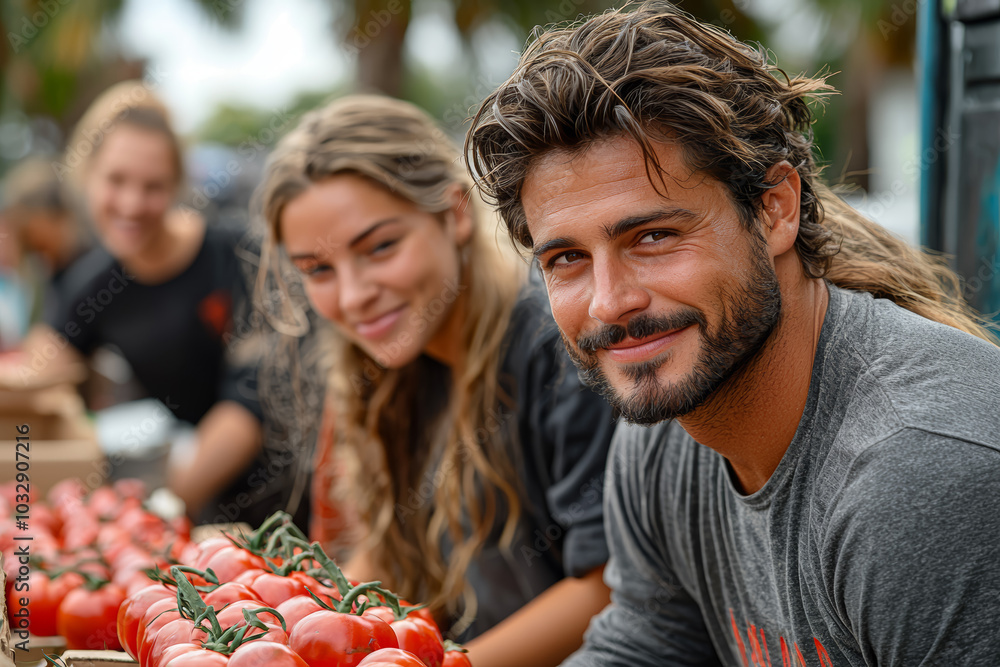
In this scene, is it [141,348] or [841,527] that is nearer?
[841,527]

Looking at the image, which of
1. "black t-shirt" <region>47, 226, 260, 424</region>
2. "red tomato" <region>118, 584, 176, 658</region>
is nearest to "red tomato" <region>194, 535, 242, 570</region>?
"red tomato" <region>118, 584, 176, 658</region>

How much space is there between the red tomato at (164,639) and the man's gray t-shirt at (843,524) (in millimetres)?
933

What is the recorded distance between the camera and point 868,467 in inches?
46.1

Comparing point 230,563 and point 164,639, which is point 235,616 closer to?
point 164,639

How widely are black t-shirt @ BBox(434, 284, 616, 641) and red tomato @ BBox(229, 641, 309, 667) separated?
1.01 metres

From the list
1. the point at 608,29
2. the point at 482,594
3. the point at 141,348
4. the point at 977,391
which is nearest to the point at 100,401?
the point at 141,348

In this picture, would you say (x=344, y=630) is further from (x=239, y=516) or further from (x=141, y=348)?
(x=141, y=348)

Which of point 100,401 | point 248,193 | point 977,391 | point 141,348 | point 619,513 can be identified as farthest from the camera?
point 248,193

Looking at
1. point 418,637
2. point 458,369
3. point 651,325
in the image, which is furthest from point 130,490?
point 651,325

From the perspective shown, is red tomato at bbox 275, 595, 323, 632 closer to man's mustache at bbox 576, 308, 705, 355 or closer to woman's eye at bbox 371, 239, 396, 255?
man's mustache at bbox 576, 308, 705, 355

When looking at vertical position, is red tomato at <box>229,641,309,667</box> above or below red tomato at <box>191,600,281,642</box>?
below

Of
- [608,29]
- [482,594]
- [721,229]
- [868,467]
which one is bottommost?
[482,594]

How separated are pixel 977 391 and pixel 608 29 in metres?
0.81

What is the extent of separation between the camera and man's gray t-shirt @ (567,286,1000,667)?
1.08 metres
